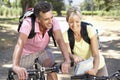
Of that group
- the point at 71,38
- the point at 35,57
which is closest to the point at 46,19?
the point at 71,38

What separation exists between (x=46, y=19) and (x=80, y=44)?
605 millimetres

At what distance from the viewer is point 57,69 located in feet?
10.8

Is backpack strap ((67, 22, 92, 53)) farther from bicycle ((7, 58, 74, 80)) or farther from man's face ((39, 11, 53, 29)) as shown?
bicycle ((7, 58, 74, 80))

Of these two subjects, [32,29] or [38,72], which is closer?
[38,72]

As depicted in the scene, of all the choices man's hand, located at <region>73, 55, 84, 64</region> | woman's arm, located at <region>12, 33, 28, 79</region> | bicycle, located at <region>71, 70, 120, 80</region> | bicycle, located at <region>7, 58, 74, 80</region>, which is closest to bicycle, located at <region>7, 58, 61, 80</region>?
bicycle, located at <region>7, 58, 74, 80</region>

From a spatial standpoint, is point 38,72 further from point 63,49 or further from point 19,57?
point 63,49

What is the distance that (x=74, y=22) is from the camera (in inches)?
143

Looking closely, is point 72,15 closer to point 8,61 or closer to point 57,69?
point 57,69

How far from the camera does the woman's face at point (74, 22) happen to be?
3.60m

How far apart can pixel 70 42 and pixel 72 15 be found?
38 cm

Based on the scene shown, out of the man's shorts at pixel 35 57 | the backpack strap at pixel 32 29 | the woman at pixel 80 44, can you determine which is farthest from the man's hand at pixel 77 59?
the backpack strap at pixel 32 29

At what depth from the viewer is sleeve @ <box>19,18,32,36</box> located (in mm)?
3539

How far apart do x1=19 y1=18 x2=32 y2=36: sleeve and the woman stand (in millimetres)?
403

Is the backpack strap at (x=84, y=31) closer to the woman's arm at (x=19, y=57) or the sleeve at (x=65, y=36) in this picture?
A: the sleeve at (x=65, y=36)
